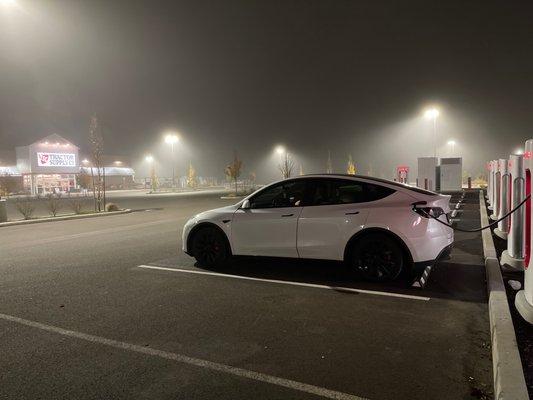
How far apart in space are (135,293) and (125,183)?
253ft

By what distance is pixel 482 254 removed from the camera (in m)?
8.45

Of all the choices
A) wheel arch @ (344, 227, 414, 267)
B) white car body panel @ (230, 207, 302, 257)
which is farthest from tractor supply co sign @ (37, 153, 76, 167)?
wheel arch @ (344, 227, 414, 267)

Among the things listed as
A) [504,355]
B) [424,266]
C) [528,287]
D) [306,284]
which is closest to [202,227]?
[306,284]

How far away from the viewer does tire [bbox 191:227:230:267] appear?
742cm

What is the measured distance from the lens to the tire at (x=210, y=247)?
7.42m

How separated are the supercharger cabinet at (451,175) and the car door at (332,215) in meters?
26.5

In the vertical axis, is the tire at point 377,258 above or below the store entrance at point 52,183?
below

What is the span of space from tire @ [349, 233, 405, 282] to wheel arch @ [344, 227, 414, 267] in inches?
1.6

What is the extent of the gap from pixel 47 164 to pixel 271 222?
178 feet

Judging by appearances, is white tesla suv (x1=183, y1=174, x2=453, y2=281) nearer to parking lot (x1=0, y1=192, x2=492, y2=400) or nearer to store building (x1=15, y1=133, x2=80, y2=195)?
parking lot (x1=0, y1=192, x2=492, y2=400)

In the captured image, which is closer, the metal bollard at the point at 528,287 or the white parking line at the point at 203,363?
the white parking line at the point at 203,363

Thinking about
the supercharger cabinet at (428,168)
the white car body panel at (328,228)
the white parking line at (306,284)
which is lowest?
the white parking line at (306,284)

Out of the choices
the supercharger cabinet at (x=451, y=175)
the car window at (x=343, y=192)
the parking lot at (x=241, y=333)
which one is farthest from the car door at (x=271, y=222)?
the supercharger cabinet at (x=451, y=175)

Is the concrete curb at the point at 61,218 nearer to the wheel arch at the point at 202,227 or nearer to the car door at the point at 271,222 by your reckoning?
the wheel arch at the point at 202,227
